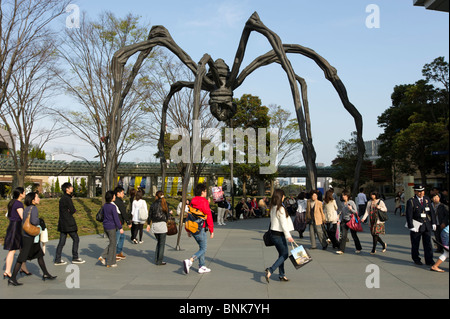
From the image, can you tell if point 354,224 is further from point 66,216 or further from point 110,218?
point 66,216

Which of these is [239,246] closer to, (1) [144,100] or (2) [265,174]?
(1) [144,100]

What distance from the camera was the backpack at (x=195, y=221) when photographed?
7273mm

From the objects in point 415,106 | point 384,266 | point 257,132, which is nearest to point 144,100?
point 257,132

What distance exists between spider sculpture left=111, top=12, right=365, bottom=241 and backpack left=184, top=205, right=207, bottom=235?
1101 mm

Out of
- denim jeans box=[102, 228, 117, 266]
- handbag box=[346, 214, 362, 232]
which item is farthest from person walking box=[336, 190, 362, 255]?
denim jeans box=[102, 228, 117, 266]

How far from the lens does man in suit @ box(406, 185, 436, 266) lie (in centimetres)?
791

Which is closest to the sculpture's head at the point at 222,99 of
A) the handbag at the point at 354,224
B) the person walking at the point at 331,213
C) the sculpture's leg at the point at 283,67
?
the sculpture's leg at the point at 283,67

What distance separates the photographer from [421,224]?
26.0ft

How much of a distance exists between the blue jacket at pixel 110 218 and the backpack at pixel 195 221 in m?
1.73

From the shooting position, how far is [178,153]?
2825 cm

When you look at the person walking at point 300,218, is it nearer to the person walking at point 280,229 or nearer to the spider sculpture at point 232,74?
the spider sculpture at point 232,74

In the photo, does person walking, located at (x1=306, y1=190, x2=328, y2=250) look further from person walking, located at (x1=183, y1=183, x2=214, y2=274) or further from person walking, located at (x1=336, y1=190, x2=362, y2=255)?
person walking, located at (x1=183, y1=183, x2=214, y2=274)

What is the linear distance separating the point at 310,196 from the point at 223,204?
9.54 metres

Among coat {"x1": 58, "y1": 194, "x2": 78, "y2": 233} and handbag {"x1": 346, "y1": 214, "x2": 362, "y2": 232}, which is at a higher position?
coat {"x1": 58, "y1": 194, "x2": 78, "y2": 233}
